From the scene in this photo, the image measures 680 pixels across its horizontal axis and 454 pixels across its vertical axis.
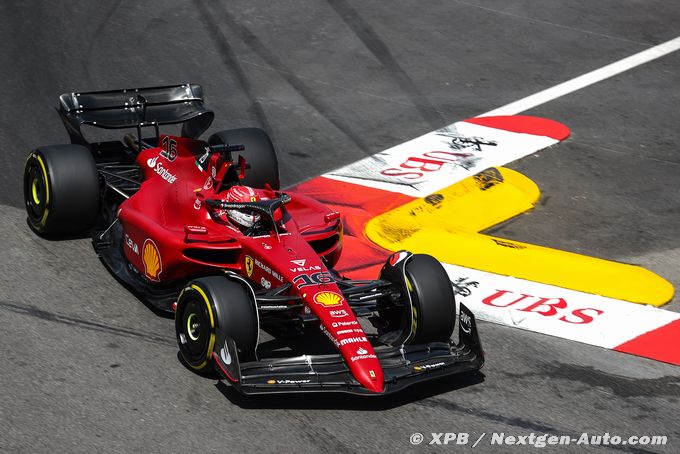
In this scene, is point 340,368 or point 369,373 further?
point 340,368

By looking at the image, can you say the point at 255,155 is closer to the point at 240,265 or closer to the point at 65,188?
the point at 65,188

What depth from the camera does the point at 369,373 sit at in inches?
287

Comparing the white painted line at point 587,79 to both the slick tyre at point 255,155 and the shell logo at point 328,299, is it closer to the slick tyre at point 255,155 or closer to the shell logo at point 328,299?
the slick tyre at point 255,155

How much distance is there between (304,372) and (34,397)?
1.88 meters

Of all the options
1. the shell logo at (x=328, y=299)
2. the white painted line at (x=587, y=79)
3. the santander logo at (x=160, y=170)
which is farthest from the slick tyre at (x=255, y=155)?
the white painted line at (x=587, y=79)

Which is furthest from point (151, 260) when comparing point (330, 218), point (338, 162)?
point (338, 162)

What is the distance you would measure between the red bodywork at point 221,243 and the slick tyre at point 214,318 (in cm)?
45

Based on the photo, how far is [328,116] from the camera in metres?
13.7

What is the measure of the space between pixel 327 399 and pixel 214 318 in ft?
3.28

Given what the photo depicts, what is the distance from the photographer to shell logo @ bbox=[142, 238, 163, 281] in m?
8.73

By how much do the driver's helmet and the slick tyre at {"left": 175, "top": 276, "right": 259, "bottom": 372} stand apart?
2.65ft

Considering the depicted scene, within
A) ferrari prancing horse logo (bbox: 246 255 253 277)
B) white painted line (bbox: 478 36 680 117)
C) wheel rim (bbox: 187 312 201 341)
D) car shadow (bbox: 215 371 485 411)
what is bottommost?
car shadow (bbox: 215 371 485 411)

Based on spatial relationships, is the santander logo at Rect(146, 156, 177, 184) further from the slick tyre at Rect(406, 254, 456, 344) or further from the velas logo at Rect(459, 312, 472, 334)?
the velas logo at Rect(459, 312, 472, 334)

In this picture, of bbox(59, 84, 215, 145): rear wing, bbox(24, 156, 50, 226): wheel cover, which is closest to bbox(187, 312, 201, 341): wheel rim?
bbox(24, 156, 50, 226): wheel cover
